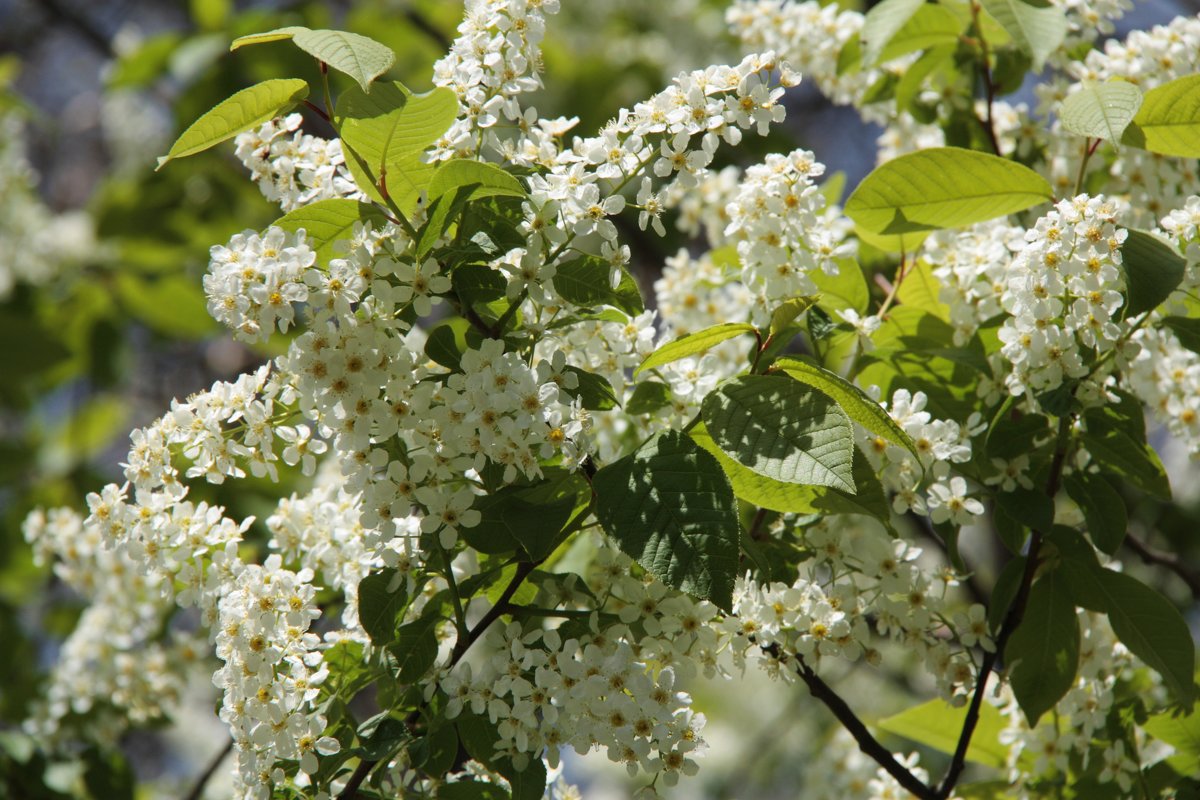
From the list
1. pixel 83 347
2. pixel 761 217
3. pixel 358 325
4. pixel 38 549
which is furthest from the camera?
pixel 83 347

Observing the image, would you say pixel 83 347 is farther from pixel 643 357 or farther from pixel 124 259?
pixel 643 357

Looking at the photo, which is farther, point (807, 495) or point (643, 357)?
point (643, 357)

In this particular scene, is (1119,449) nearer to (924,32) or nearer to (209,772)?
(924,32)

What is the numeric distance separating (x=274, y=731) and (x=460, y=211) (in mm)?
678

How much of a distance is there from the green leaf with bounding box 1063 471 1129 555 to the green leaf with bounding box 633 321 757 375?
58 centimetres

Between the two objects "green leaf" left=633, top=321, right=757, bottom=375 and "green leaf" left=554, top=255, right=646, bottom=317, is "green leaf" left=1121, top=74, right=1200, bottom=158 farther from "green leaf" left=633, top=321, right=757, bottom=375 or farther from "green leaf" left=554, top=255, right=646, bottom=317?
"green leaf" left=554, top=255, right=646, bottom=317

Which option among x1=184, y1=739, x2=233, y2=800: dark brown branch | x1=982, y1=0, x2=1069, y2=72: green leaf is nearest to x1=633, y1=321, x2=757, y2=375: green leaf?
x1=982, y1=0, x2=1069, y2=72: green leaf

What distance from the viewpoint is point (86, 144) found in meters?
8.96

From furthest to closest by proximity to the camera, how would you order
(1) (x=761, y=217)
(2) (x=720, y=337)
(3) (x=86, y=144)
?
(3) (x=86, y=144), (1) (x=761, y=217), (2) (x=720, y=337)

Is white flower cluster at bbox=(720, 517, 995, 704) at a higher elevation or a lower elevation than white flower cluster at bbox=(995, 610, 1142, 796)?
lower

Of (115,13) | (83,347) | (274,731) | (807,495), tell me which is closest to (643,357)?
(807,495)

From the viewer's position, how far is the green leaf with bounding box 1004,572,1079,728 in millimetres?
1662

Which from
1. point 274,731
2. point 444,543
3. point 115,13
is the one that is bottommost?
point 274,731

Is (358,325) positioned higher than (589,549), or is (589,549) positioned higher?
(589,549)
